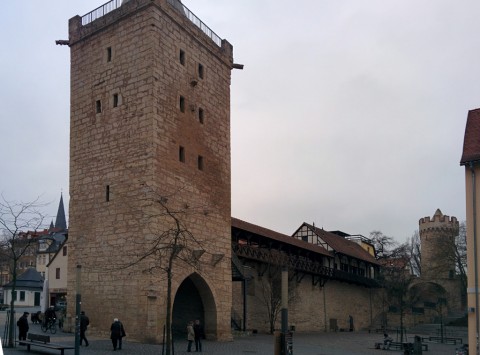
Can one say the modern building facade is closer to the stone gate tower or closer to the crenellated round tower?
Result: the stone gate tower

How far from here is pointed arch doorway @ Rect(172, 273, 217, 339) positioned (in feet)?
78.8

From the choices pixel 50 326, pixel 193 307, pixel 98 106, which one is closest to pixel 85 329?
pixel 50 326

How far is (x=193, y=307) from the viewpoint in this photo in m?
25.0

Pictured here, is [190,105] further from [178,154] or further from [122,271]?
[122,271]

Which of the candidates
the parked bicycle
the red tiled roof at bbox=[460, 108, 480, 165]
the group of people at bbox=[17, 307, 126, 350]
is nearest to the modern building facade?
the red tiled roof at bbox=[460, 108, 480, 165]

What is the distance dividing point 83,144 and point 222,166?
20.1ft

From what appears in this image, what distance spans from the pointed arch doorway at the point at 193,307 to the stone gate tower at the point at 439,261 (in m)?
29.5

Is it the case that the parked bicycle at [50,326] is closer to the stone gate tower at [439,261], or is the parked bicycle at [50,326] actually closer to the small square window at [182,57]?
the small square window at [182,57]

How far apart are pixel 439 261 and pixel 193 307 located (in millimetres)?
30976

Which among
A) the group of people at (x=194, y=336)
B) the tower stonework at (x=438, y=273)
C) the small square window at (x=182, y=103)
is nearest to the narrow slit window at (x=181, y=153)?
the small square window at (x=182, y=103)

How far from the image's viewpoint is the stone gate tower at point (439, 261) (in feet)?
161

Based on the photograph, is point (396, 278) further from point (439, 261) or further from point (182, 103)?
point (182, 103)

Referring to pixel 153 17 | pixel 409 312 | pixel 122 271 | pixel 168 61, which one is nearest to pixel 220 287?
pixel 122 271

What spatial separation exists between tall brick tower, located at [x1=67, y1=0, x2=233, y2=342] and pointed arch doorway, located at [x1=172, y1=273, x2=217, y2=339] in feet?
0.15
